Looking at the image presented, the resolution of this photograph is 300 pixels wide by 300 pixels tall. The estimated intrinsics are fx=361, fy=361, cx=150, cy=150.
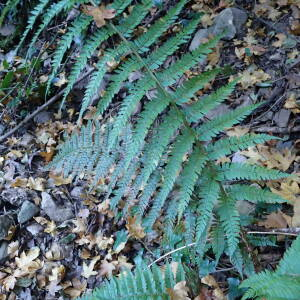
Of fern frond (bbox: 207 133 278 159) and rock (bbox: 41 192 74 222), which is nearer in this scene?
fern frond (bbox: 207 133 278 159)

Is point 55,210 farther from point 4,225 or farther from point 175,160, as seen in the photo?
point 175,160

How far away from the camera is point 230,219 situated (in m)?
1.72

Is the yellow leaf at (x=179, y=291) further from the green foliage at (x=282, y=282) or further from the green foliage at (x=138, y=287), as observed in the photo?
the green foliage at (x=282, y=282)

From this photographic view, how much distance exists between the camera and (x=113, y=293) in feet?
5.42

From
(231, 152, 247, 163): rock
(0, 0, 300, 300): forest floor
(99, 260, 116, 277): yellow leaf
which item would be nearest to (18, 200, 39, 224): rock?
(0, 0, 300, 300): forest floor

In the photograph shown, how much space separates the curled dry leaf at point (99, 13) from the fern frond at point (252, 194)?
1.01m

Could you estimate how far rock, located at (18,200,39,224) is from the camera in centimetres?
285

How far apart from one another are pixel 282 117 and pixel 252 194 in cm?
119

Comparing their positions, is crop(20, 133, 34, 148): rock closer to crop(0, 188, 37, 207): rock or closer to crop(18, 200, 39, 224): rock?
crop(0, 188, 37, 207): rock

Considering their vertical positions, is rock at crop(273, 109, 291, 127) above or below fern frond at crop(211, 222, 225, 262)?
above

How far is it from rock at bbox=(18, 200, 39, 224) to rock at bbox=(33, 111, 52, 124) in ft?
3.42

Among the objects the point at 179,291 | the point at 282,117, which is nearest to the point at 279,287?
the point at 179,291

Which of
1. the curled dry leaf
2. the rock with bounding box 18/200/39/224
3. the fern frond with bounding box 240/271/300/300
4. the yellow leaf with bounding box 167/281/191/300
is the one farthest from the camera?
the rock with bounding box 18/200/39/224

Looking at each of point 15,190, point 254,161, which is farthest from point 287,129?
point 15,190
